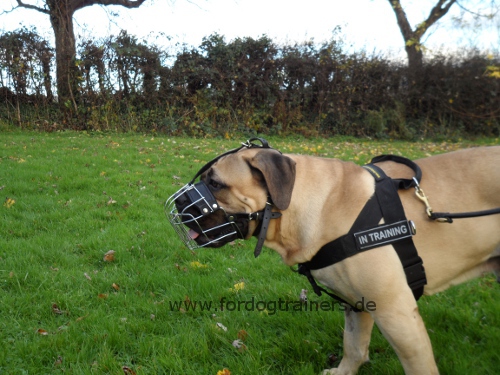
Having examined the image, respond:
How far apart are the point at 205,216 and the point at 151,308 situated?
1.42 m

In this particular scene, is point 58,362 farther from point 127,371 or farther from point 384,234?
point 384,234

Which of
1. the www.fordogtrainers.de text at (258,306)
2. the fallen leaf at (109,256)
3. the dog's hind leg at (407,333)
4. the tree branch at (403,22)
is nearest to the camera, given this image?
the dog's hind leg at (407,333)

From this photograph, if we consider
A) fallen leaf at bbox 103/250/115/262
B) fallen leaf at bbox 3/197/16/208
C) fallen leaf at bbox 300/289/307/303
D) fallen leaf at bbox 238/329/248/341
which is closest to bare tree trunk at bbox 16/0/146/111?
fallen leaf at bbox 3/197/16/208

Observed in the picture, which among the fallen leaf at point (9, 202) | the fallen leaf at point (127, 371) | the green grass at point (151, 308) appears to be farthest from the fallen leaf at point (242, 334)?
the fallen leaf at point (9, 202)

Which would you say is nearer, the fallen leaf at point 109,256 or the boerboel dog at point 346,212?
the boerboel dog at point 346,212

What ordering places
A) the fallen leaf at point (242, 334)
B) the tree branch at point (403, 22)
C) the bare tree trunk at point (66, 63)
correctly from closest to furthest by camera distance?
the fallen leaf at point (242, 334) → the bare tree trunk at point (66, 63) → the tree branch at point (403, 22)

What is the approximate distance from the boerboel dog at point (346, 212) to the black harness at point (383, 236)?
0.04 metres

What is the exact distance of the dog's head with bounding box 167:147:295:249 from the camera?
248cm

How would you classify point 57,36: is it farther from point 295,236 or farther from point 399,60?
point 295,236

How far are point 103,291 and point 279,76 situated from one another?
1353cm

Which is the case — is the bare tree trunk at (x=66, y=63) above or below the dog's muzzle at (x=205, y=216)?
above

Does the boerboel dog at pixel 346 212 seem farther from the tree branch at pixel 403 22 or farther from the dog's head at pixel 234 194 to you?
the tree branch at pixel 403 22

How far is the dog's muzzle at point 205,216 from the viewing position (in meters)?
2.53

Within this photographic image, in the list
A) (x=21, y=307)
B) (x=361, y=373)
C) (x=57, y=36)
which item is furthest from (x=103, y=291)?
(x=57, y=36)
